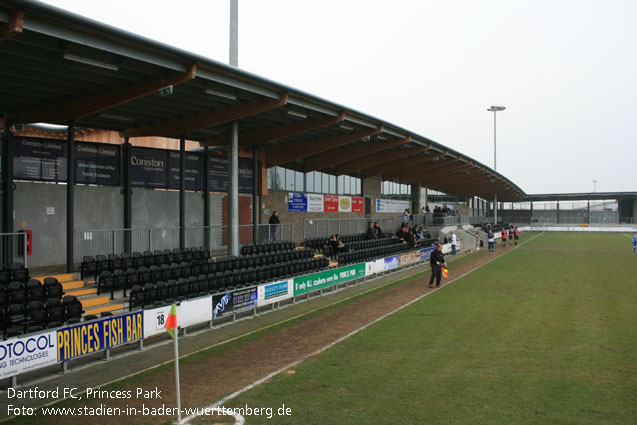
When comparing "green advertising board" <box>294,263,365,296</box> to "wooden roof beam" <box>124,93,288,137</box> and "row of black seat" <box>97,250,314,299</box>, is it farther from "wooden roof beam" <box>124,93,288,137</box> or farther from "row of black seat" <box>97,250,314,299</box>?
"wooden roof beam" <box>124,93,288,137</box>

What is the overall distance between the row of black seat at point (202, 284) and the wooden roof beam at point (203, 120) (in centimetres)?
599

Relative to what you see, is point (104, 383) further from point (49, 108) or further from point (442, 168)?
point (442, 168)

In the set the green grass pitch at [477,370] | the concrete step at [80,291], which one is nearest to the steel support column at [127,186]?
the concrete step at [80,291]

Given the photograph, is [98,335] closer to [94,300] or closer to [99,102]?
[94,300]

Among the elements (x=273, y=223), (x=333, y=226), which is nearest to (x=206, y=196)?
(x=273, y=223)

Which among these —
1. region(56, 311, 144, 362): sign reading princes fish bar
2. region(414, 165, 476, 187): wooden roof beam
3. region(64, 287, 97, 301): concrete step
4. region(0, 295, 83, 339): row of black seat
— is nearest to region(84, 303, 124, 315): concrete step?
region(64, 287, 97, 301): concrete step

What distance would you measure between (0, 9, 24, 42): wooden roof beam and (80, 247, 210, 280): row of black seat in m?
7.26

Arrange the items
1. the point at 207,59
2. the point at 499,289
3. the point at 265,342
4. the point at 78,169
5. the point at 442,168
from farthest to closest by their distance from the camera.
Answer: the point at 442,168
the point at 499,289
the point at 78,169
the point at 207,59
the point at 265,342

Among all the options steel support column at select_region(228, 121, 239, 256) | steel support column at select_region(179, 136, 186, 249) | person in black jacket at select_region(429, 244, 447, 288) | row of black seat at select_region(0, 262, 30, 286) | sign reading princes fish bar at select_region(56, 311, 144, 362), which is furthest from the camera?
person in black jacket at select_region(429, 244, 447, 288)

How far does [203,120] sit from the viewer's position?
1789 cm

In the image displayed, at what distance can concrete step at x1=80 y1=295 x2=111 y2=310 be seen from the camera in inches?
488

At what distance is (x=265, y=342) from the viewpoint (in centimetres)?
1115

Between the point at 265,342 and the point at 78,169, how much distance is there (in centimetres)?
1021

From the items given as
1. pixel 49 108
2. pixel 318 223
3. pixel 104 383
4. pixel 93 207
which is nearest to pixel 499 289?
pixel 318 223
